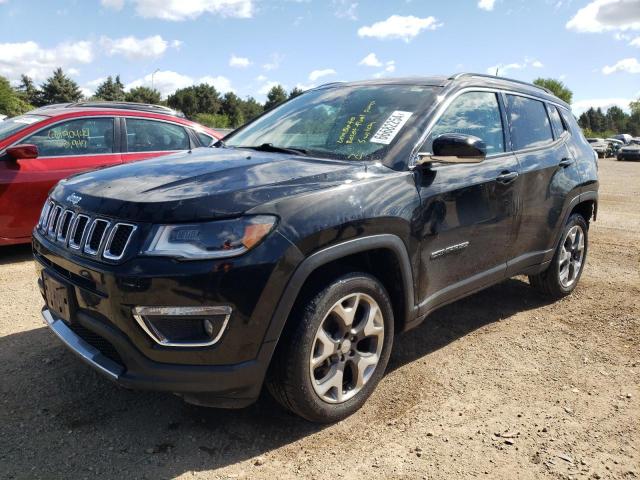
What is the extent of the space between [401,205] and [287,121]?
1.29 meters

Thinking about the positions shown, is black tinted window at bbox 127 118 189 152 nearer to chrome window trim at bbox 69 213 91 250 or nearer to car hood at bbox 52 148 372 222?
car hood at bbox 52 148 372 222

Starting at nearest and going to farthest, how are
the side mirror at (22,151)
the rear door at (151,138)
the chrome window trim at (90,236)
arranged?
the chrome window trim at (90,236), the side mirror at (22,151), the rear door at (151,138)

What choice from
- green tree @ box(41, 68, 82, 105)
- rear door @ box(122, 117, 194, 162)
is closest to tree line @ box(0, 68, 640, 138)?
green tree @ box(41, 68, 82, 105)

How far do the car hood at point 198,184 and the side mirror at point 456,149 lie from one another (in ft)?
1.41

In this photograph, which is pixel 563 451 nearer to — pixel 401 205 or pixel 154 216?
pixel 401 205

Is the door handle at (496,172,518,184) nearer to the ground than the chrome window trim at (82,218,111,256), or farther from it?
farther from it

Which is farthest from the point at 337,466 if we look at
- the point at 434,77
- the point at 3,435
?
the point at 434,77

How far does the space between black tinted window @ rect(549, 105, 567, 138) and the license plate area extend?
12.5ft

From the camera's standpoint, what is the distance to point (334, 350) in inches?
107

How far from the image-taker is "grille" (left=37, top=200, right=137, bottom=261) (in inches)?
90.9

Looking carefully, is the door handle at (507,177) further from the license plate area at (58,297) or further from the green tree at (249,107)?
the green tree at (249,107)

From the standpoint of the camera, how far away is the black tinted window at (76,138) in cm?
581

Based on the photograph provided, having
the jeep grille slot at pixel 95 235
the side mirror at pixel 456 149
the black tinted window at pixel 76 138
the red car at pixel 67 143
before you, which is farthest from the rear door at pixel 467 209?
the black tinted window at pixel 76 138

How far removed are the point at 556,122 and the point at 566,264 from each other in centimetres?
123
